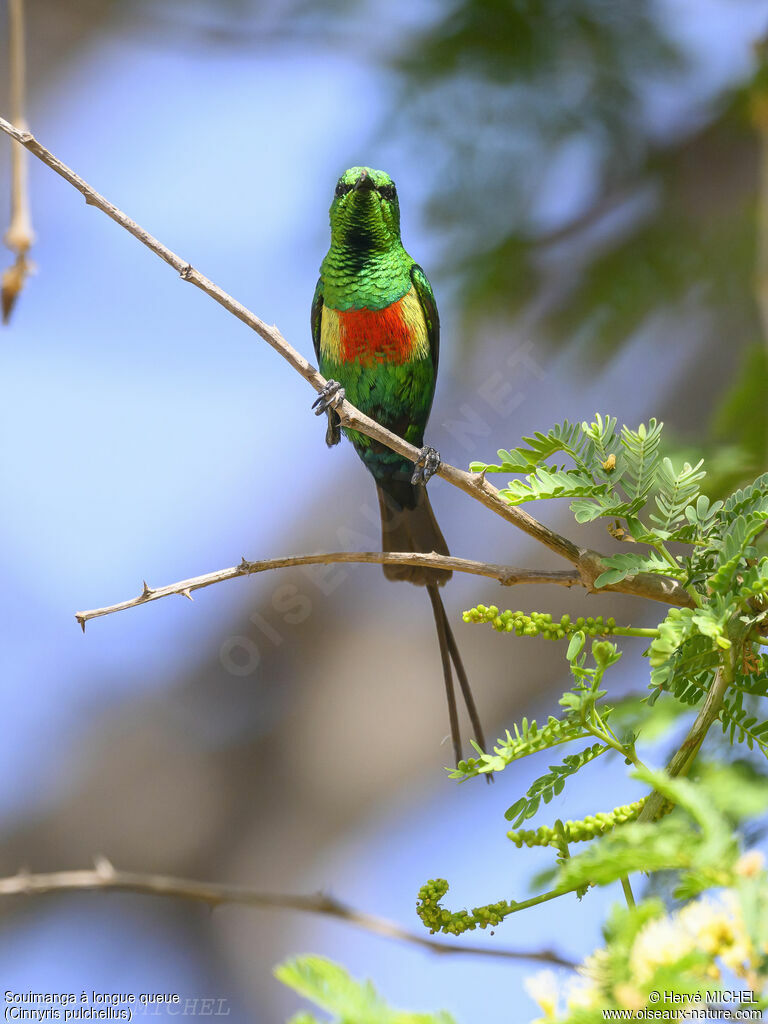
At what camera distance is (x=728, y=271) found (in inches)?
119

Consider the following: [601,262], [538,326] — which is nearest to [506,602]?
[538,326]

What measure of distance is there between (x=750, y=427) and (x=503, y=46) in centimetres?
156

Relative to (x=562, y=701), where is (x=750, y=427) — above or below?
above

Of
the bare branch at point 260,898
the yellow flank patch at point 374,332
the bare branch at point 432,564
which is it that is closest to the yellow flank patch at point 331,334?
the yellow flank patch at point 374,332

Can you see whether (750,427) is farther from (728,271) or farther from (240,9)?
(240,9)

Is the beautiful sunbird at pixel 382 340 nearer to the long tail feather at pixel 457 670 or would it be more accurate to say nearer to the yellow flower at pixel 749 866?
the long tail feather at pixel 457 670

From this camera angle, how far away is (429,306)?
2412 mm

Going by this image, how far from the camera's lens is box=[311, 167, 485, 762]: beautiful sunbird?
7.00 ft

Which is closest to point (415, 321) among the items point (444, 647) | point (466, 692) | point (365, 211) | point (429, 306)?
point (429, 306)

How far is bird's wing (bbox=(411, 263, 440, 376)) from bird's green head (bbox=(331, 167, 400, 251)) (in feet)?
0.47

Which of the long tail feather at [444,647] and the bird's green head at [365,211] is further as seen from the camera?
the bird's green head at [365,211]

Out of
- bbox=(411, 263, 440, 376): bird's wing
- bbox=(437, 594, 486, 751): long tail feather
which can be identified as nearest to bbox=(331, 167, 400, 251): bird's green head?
bbox=(411, 263, 440, 376): bird's wing

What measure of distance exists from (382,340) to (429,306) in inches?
8.0

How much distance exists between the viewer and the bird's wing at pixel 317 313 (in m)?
2.40
